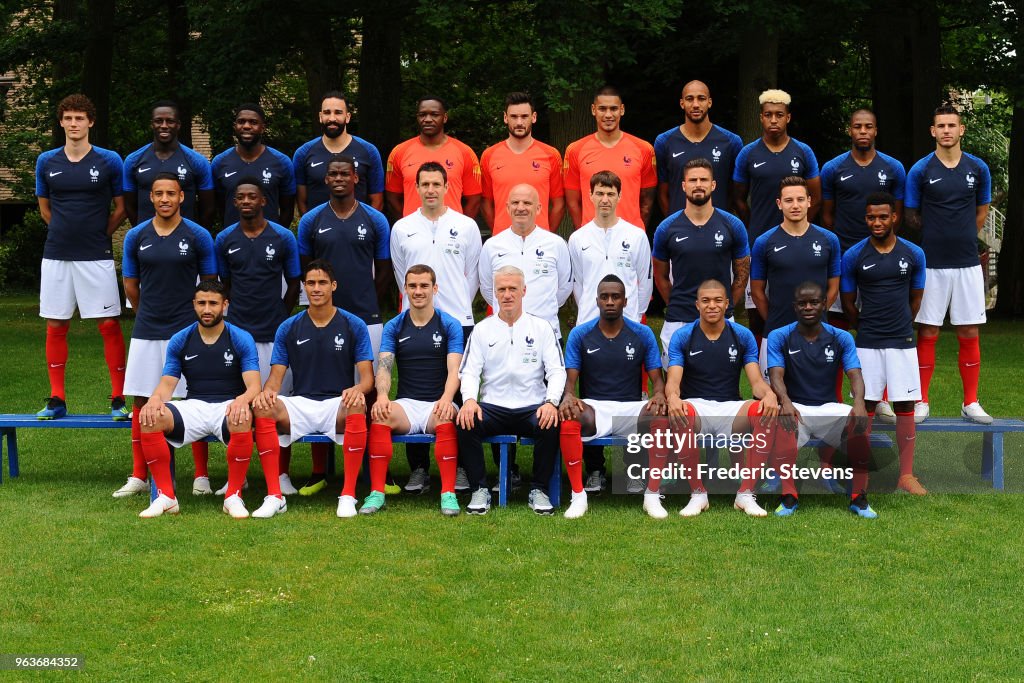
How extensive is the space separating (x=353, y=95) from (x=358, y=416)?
20771mm

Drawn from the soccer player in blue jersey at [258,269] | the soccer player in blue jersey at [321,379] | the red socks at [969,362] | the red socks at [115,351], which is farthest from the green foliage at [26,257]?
the red socks at [969,362]

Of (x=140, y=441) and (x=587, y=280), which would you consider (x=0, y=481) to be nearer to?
(x=140, y=441)

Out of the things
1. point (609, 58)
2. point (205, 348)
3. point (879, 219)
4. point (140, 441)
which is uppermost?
point (609, 58)

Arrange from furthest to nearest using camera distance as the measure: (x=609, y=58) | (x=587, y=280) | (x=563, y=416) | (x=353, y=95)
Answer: (x=353, y=95) → (x=609, y=58) → (x=587, y=280) → (x=563, y=416)

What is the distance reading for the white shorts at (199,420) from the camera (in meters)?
7.86

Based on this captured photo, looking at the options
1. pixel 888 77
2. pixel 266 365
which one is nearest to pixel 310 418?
pixel 266 365

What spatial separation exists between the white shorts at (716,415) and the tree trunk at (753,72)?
31.5 feet

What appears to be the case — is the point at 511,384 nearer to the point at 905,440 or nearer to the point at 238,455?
the point at 238,455

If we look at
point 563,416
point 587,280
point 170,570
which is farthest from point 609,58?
point 170,570

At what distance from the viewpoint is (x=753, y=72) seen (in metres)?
17.0

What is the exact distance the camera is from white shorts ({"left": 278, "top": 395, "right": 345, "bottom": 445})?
7.99 meters

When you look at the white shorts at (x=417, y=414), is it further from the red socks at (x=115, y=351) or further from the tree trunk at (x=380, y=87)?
the tree trunk at (x=380, y=87)

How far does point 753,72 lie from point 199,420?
37.4 feet

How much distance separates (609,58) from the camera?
15977 mm
